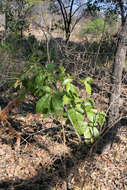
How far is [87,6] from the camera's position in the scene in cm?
629

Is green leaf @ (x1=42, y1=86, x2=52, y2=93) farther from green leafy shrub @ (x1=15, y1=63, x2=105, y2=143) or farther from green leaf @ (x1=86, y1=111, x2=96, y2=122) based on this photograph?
green leaf @ (x1=86, y1=111, x2=96, y2=122)

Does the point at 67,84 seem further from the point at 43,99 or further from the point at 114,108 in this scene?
the point at 114,108

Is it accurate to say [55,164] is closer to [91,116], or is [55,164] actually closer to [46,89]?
[91,116]

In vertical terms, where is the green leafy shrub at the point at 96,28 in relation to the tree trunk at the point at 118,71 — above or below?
above

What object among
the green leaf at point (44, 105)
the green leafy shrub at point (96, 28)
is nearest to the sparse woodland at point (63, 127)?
the green leaf at point (44, 105)

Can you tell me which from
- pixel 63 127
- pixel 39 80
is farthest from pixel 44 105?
pixel 63 127

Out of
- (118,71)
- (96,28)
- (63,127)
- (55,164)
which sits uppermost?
(96,28)

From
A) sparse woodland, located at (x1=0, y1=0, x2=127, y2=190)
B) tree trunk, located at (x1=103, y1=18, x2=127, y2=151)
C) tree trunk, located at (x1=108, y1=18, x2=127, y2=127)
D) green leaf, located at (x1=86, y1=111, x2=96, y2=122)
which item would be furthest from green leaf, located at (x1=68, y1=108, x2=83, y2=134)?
tree trunk, located at (x1=108, y1=18, x2=127, y2=127)

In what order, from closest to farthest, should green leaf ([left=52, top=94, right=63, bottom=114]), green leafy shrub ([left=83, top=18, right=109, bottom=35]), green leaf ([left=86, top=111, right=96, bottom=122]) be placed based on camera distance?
green leaf ([left=52, top=94, right=63, bottom=114]) → green leaf ([left=86, top=111, right=96, bottom=122]) → green leafy shrub ([left=83, top=18, right=109, bottom=35])

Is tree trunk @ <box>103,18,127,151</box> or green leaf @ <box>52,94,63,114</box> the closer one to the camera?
green leaf @ <box>52,94,63,114</box>

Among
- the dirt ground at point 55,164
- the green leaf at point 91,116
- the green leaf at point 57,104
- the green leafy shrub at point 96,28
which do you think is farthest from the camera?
the green leafy shrub at point 96,28

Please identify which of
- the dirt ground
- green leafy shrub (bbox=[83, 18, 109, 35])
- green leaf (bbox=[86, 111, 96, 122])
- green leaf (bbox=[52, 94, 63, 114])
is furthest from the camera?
green leafy shrub (bbox=[83, 18, 109, 35])

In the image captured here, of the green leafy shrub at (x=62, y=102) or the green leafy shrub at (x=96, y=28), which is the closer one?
the green leafy shrub at (x=62, y=102)

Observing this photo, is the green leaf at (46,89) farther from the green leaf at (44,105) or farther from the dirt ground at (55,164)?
the dirt ground at (55,164)
